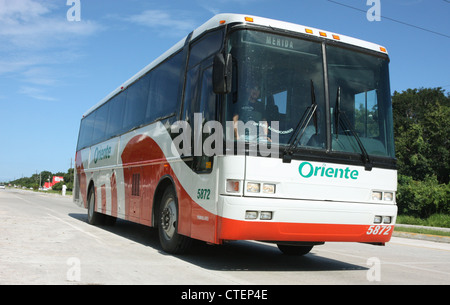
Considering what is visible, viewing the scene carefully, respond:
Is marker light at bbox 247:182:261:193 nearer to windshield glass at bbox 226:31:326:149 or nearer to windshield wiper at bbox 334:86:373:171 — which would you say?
windshield glass at bbox 226:31:326:149

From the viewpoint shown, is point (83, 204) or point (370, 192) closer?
point (370, 192)

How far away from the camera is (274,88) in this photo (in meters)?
6.59

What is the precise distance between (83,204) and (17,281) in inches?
419

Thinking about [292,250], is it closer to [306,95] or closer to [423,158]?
[306,95]

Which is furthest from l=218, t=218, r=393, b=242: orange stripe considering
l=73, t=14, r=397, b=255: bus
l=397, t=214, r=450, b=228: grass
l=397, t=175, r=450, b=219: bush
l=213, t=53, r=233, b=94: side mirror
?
l=397, t=175, r=450, b=219: bush

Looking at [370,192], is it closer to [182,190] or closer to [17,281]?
[182,190]

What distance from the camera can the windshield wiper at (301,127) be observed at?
643 cm

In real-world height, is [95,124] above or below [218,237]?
above

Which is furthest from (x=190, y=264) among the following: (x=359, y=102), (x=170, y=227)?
(x=359, y=102)

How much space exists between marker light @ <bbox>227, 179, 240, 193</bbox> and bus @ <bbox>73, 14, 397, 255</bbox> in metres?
0.01

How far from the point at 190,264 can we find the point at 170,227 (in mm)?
1161

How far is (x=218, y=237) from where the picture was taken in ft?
20.7

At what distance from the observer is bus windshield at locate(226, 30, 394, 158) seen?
643 cm
